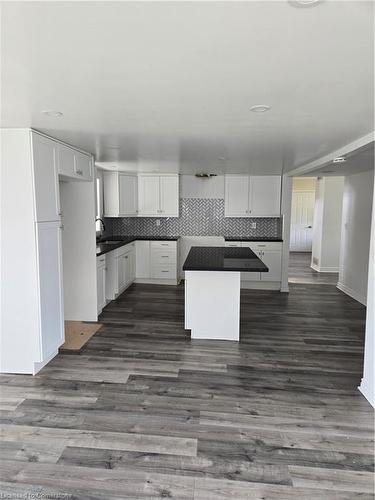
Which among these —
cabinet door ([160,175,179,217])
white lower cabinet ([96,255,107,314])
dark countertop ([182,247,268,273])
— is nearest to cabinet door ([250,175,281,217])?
cabinet door ([160,175,179,217])

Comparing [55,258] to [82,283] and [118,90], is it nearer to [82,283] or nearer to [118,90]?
[82,283]

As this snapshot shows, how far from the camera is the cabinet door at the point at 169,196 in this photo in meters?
6.57

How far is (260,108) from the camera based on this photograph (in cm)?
214

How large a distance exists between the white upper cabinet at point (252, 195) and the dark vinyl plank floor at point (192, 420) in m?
3.00

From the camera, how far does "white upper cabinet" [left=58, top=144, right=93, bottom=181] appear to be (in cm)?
333

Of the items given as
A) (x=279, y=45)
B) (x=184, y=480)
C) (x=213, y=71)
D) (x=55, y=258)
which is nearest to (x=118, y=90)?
(x=213, y=71)

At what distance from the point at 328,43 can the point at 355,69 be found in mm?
338

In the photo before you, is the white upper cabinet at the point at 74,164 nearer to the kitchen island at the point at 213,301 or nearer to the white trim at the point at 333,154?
the kitchen island at the point at 213,301

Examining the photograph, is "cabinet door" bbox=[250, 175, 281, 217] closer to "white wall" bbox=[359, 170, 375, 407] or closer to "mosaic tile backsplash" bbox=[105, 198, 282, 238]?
"mosaic tile backsplash" bbox=[105, 198, 282, 238]

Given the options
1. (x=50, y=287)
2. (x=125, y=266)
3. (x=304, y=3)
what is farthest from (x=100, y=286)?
(x=304, y=3)

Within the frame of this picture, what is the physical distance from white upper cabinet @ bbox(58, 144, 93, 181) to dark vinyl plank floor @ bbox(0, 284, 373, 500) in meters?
1.91

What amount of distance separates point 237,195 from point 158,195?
1.59m

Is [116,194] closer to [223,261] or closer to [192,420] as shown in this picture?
[223,261]

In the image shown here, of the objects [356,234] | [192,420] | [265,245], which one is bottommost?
[192,420]
